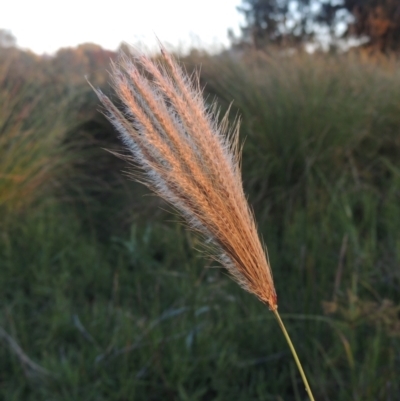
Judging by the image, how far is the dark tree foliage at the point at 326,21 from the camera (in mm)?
8328

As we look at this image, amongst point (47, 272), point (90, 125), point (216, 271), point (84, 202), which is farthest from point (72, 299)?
point (90, 125)

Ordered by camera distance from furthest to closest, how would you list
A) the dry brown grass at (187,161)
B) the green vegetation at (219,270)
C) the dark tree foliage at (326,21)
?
the dark tree foliage at (326,21), the green vegetation at (219,270), the dry brown grass at (187,161)

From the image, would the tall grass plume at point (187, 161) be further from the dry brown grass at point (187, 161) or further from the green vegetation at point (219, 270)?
the green vegetation at point (219, 270)

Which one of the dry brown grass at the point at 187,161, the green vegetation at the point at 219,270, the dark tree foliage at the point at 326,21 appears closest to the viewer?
the dry brown grass at the point at 187,161

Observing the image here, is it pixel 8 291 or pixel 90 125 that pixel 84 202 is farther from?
pixel 8 291

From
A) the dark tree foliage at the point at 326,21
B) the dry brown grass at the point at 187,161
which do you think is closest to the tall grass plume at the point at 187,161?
the dry brown grass at the point at 187,161

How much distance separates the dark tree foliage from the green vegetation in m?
2.50

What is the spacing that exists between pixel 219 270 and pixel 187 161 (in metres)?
2.27

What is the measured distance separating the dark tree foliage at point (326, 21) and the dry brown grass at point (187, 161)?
5974mm

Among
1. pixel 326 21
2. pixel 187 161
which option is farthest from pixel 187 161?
pixel 326 21

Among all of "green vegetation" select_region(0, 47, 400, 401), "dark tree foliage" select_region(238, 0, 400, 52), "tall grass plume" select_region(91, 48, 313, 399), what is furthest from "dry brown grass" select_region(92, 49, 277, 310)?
"dark tree foliage" select_region(238, 0, 400, 52)

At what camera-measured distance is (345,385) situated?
7.60 ft

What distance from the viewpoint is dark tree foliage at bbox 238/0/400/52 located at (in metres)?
8.33

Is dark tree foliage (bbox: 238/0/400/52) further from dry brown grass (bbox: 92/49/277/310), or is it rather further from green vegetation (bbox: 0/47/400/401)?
dry brown grass (bbox: 92/49/277/310)
